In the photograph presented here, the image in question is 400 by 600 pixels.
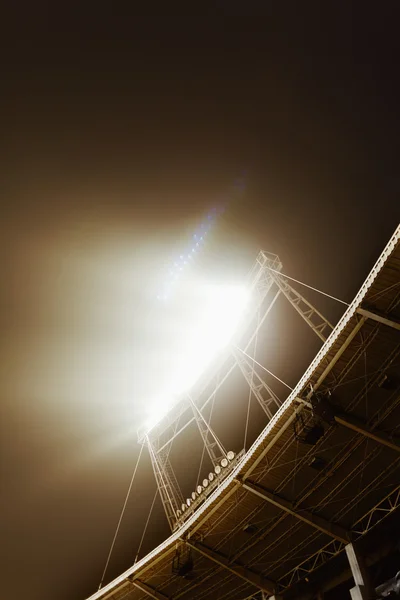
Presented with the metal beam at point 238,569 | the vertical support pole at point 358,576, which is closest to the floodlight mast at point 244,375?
the metal beam at point 238,569

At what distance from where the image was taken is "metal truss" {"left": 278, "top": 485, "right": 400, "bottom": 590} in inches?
650

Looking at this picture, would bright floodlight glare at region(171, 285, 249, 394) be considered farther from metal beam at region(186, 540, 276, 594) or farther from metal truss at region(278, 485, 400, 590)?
metal truss at region(278, 485, 400, 590)

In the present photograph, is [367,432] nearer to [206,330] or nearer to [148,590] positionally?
[206,330]

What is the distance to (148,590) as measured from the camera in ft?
73.3

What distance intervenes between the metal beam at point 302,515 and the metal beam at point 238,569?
445 cm

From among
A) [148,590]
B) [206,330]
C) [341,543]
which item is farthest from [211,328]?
[148,590]

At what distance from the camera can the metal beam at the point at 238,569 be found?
66.0ft

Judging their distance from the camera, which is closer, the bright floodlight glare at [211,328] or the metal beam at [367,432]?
the metal beam at [367,432]

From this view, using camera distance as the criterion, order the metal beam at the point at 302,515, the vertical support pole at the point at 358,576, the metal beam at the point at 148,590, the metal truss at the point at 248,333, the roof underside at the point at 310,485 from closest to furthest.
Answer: the roof underside at the point at 310,485
the vertical support pole at the point at 358,576
the metal beam at the point at 302,515
the metal truss at the point at 248,333
the metal beam at the point at 148,590

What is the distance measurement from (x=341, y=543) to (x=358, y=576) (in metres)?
1.53

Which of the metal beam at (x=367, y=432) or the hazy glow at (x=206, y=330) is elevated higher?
the hazy glow at (x=206, y=330)

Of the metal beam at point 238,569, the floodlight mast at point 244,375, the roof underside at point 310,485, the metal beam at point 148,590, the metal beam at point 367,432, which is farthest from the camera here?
the metal beam at point 148,590

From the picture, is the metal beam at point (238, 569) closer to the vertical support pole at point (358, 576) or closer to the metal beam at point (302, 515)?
the metal beam at point (302, 515)

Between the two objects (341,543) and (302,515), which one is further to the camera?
(341,543)
